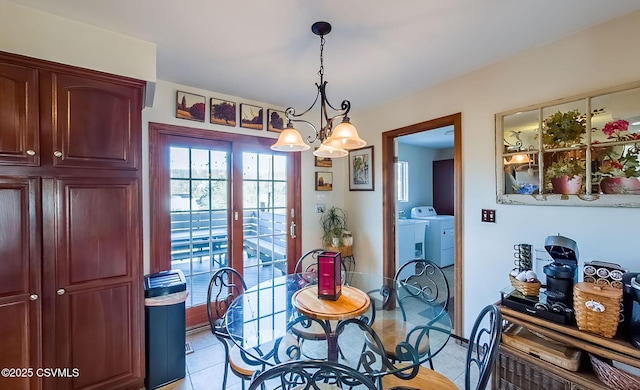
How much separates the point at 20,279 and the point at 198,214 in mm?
1385

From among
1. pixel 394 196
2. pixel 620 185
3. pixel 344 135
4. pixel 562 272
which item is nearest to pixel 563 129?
pixel 620 185

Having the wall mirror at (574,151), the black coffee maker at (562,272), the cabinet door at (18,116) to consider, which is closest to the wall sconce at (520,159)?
the wall mirror at (574,151)

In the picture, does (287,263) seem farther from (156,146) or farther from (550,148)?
(550,148)

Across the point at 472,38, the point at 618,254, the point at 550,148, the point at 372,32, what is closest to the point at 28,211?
the point at 372,32

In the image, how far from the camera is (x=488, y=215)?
225cm

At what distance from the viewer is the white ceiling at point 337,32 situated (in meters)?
1.54

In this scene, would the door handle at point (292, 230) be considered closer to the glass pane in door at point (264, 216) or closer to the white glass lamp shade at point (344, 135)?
the glass pane in door at point (264, 216)

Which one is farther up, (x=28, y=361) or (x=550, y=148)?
(x=550, y=148)

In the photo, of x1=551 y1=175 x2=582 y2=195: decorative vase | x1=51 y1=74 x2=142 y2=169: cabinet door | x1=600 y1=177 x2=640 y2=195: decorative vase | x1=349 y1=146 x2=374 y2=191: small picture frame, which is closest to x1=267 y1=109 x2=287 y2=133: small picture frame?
x1=349 y1=146 x2=374 y2=191: small picture frame

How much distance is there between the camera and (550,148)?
1.92 meters

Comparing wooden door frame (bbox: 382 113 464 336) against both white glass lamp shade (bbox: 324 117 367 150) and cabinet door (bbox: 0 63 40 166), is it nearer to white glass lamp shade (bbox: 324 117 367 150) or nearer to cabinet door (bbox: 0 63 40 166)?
white glass lamp shade (bbox: 324 117 367 150)

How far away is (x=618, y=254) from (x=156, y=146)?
3599 mm

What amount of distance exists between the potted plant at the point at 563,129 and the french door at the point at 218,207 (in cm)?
246

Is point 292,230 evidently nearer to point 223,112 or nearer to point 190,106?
point 223,112
